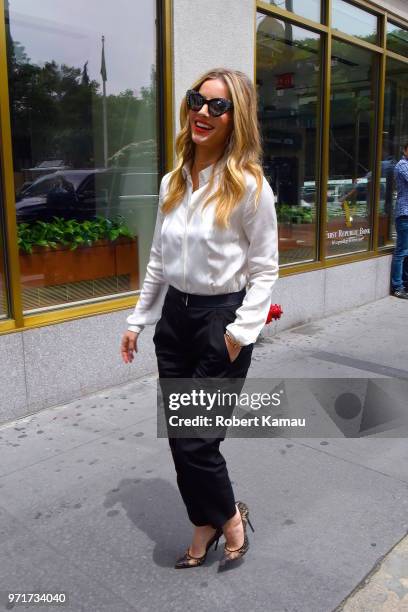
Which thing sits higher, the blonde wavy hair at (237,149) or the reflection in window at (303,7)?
the reflection in window at (303,7)

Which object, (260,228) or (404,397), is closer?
(260,228)

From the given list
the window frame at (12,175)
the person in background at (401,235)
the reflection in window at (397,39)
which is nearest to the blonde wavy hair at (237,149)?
the window frame at (12,175)

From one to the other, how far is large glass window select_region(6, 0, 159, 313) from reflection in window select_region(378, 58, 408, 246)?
4244 mm

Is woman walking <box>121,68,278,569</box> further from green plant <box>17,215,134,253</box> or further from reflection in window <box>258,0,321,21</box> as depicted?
reflection in window <box>258,0,321,21</box>

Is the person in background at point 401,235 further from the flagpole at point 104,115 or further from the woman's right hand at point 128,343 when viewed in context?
the woman's right hand at point 128,343

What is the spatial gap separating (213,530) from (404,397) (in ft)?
7.90

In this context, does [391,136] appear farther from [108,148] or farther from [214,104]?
[214,104]

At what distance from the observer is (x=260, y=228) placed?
223 centimetres

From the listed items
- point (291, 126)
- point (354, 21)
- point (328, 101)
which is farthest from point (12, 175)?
point (354, 21)

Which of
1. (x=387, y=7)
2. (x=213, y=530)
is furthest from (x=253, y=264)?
(x=387, y=7)

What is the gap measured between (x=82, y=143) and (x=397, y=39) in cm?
510

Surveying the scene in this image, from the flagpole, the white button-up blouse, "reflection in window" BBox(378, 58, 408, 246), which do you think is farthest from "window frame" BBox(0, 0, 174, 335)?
"reflection in window" BBox(378, 58, 408, 246)

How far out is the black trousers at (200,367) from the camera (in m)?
2.24

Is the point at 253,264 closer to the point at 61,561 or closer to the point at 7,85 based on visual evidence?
the point at 61,561
